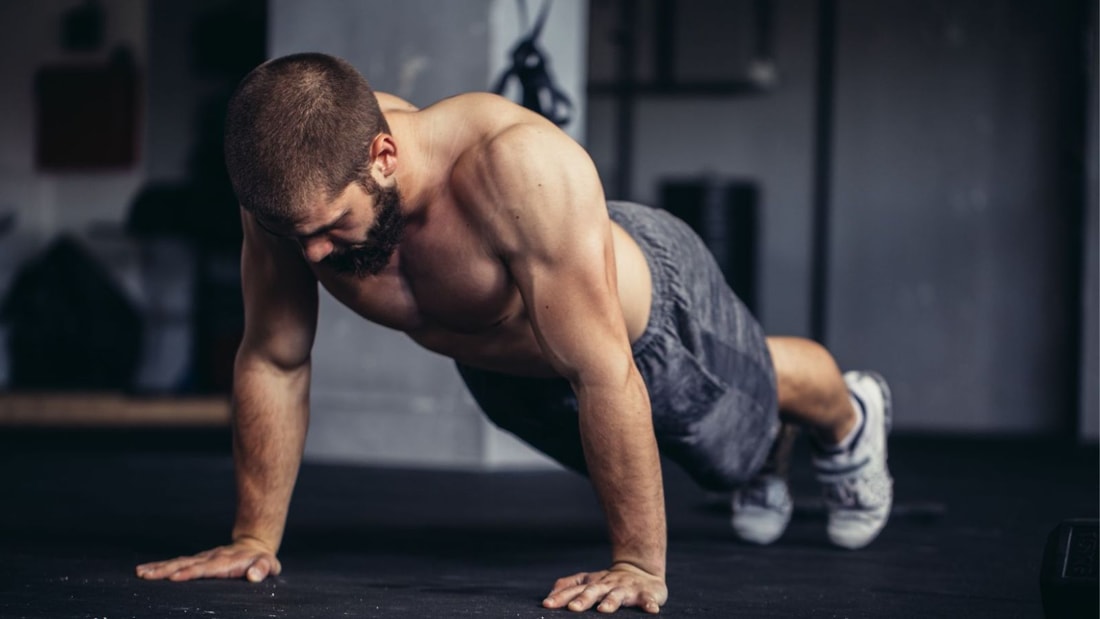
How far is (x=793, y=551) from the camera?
8.09 ft

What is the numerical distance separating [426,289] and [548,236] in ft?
0.90

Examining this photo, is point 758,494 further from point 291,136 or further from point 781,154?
point 781,154

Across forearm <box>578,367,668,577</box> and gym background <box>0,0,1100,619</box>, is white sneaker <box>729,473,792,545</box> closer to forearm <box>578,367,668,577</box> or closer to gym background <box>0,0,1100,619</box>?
gym background <box>0,0,1100,619</box>

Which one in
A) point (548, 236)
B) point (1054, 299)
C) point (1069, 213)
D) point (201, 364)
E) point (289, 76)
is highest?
point (289, 76)

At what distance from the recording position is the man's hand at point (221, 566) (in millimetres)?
1938

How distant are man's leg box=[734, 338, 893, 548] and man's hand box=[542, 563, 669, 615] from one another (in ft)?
2.41

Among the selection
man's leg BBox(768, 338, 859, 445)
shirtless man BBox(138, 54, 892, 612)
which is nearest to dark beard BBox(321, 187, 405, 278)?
shirtless man BBox(138, 54, 892, 612)

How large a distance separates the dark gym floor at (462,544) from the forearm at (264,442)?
0.33 feet

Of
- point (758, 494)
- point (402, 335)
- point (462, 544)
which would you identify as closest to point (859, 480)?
point (758, 494)

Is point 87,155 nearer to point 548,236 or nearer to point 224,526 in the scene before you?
point 224,526

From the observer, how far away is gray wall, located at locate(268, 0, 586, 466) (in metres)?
3.94

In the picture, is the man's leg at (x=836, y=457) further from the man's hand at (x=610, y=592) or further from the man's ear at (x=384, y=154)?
the man's ear at (x=384, y=154)

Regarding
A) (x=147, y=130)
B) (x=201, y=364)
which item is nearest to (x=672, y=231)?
(x=201, y=364)

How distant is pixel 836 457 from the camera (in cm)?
251
